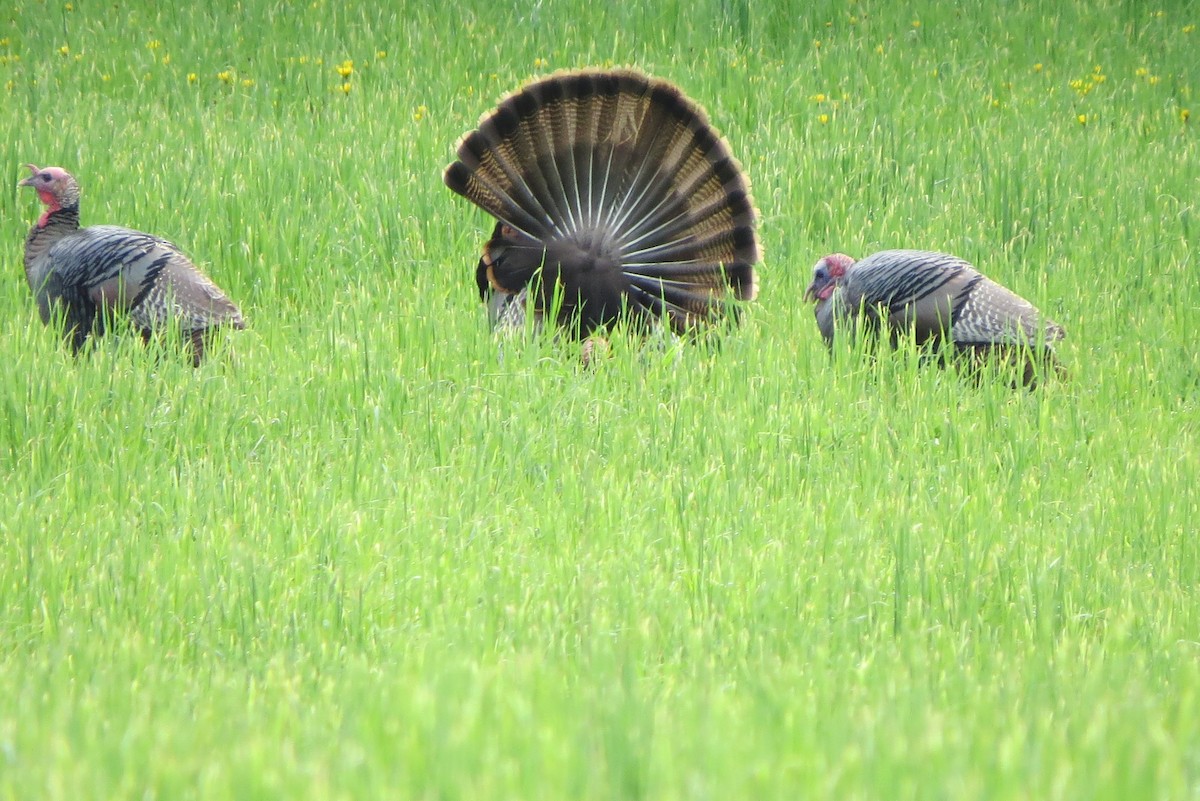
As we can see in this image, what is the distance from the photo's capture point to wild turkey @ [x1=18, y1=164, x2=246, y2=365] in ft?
18.0

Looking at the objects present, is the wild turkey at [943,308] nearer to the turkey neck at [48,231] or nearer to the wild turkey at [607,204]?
the wild turkey at [607,204]

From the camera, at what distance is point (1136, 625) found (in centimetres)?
331

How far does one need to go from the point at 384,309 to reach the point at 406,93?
363 centimetres

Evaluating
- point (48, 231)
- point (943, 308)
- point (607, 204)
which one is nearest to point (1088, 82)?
point (943, 308)

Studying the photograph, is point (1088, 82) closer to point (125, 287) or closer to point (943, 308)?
point (943, 308)

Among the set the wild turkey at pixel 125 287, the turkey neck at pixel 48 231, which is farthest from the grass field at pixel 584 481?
the turkey neck at pixel 48 231

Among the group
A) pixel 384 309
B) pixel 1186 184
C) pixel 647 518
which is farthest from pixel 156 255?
pixel 1186 184

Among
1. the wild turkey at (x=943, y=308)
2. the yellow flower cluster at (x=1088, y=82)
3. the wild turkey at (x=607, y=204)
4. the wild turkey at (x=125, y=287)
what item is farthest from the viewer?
the yellow flower cluster at (x=1088, y=82)

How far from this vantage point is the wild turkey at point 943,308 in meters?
5.35

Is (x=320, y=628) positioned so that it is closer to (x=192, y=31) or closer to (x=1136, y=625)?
(x=1136, y=625)

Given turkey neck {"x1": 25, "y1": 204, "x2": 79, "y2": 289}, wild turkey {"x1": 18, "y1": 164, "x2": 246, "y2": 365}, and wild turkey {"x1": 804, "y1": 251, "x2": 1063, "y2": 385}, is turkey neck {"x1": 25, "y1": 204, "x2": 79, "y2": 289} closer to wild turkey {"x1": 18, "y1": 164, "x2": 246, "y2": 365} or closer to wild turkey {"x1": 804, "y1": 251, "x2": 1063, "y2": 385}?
wild turkey {"x1": 18, "y1": 164, "x2": 246, "y2": 365}

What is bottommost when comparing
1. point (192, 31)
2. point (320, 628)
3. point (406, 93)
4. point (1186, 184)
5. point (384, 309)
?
point (320, 628)

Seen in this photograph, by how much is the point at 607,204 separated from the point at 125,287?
2323 mm

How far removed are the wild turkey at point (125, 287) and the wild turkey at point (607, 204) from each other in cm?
131
